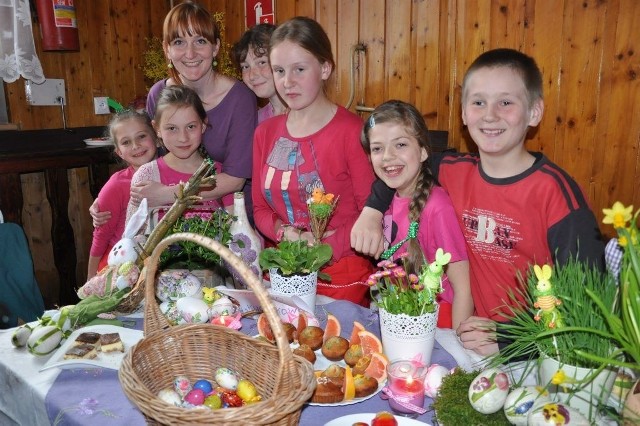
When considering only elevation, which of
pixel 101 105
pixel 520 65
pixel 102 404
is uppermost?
pixel 520 65

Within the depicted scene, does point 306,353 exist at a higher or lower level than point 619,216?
lower

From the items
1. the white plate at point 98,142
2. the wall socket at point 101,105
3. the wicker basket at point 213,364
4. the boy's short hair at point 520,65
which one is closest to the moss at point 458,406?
the wicker basket at point 213,364

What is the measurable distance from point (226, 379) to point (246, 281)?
24 centimetres

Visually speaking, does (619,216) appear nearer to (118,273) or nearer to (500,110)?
(500,110)

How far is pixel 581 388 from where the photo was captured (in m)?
0.79

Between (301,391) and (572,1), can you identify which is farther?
(572,1)

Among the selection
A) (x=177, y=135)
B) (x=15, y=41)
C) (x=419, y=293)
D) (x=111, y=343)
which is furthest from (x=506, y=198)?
(x=15, y=41)

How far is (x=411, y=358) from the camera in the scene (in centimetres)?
109

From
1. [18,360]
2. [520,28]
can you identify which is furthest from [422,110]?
[18,360]

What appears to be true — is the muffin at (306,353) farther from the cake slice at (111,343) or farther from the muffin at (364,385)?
the cake slice at (111,343)

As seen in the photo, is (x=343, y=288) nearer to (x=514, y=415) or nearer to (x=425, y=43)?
(x=514, y=415)

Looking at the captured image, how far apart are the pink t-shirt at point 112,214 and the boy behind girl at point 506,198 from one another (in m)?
1.25

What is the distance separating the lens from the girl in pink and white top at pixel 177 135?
2066 millimetres

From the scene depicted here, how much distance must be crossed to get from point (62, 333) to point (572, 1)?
9.22 feet
